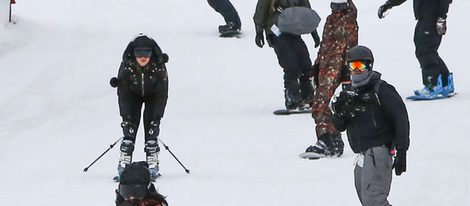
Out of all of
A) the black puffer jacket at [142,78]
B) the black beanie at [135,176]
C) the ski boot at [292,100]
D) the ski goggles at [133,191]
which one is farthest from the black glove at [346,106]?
the ski boot at [292,100]

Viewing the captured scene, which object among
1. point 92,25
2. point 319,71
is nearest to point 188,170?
point 319,71

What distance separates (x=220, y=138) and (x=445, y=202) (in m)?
3.84

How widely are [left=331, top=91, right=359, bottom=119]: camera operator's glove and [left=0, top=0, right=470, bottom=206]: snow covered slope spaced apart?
1.74 m

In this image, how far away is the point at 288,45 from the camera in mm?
14367

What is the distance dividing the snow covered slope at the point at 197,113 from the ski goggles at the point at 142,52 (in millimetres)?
1164

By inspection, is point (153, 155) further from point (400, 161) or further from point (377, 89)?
point (400, 161)

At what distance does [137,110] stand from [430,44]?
4.62 metres

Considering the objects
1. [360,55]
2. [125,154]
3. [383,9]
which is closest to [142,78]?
[125,154]

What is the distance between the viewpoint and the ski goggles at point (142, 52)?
1101 centimetres

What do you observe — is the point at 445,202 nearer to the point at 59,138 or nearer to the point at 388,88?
the point at 388,88

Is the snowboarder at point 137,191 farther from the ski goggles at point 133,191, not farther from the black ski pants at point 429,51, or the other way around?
the black ski pants at point 429,51

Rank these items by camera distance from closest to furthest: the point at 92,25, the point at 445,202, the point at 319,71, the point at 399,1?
1. the point at 445,202
2. the point at 319,71
3. the point at 399,1
4. the point at 92,25

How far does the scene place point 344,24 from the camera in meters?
12.6

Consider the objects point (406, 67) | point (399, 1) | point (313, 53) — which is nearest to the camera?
point (399, 1)
